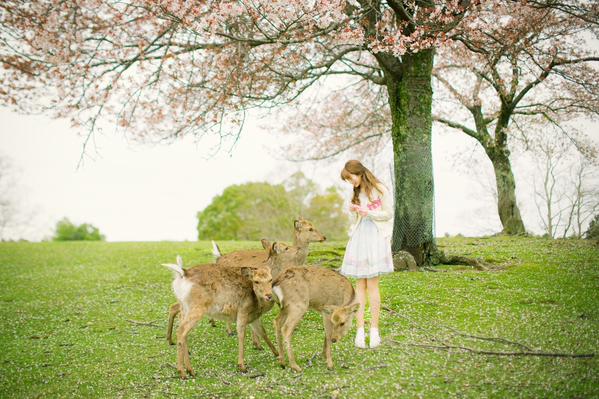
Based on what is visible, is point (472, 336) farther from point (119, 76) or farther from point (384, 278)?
point (119, 76)

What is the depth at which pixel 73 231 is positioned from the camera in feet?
126

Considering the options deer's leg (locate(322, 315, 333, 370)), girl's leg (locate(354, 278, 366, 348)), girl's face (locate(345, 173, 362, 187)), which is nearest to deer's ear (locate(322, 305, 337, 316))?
deer's leg (locate(322, 315, 333, 370))

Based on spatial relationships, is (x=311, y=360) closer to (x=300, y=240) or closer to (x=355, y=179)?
(x=355, y=179)

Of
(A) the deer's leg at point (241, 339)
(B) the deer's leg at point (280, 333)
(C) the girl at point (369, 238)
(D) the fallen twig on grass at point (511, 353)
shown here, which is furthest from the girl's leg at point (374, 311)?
A: (A) the deer's leg at point (241, 339)

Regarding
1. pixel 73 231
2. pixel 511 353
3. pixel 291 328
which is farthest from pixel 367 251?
pixel 73 231

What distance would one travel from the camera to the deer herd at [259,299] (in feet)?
25.7

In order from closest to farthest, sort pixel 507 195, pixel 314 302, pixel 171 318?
pixel 314 302
pixel 171 318
pixel 507 195

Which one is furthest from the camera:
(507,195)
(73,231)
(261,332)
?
(73,231)

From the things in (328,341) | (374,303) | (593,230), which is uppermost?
(593,230)

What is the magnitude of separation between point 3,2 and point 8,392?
31.4ft

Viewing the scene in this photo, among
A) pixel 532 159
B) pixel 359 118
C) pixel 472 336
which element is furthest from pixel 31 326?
pixel 532 159

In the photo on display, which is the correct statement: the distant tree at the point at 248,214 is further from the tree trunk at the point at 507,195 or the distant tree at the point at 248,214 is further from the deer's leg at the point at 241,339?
the deer's leg at the point at 241,339

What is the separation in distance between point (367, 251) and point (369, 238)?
0.21 meters

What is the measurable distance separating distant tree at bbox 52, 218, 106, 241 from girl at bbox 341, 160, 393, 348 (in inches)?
1314
